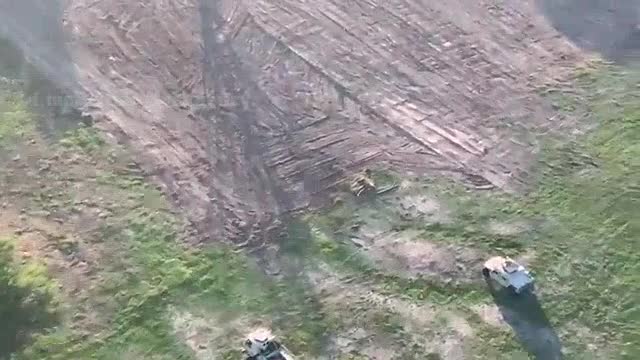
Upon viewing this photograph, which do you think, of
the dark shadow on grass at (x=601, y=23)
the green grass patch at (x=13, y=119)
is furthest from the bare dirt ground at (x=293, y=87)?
the green grass patch at (x=13, y=119)

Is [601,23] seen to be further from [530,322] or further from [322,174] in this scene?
[530,322]

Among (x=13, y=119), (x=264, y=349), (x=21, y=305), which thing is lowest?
(x=264, y=349)

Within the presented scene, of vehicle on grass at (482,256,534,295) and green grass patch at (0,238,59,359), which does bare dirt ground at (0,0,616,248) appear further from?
green grass patch at (0,238,59,359)

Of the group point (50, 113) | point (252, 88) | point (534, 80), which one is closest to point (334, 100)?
point (252, 88)

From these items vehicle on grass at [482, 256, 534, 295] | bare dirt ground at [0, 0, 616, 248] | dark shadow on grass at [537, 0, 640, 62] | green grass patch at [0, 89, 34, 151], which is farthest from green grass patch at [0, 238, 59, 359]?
dark shadow on grass at [537, 0, 640, 62]

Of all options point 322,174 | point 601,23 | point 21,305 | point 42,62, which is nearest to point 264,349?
point 322,174

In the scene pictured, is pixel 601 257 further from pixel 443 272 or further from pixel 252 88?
pixel 252 88
